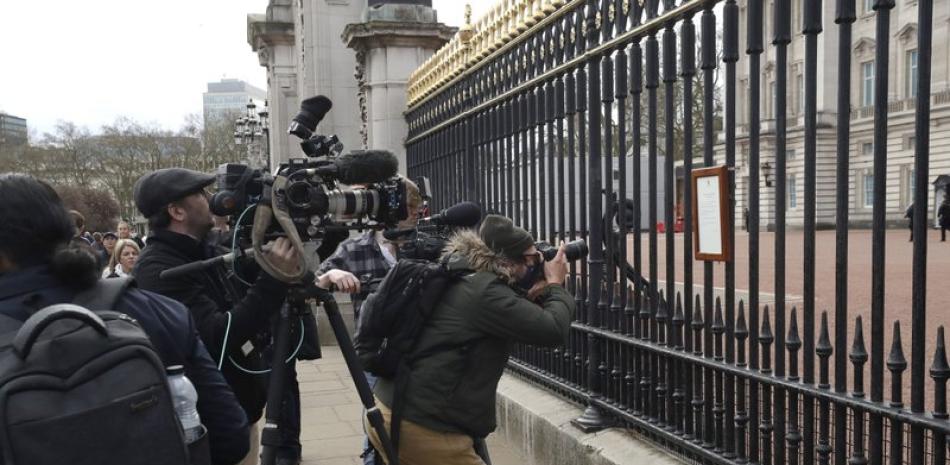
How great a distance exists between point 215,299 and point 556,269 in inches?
56.4

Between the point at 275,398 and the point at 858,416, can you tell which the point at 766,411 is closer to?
the point at 858,416

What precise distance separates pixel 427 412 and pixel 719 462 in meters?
1.38

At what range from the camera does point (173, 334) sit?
6.46 feet

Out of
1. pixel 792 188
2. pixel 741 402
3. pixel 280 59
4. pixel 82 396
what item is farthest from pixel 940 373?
pixel 792 188

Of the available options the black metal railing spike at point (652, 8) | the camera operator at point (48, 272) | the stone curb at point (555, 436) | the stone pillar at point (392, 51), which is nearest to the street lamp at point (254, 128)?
the stone pillar at point (392, 51)

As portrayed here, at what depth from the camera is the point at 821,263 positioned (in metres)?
15.4

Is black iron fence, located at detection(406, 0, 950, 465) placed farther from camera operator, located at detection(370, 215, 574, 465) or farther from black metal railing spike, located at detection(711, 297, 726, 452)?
camera operator, located at detection(370, 215, 574, 465)

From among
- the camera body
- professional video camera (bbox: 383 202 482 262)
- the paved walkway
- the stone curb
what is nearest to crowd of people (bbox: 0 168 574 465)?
the camera body

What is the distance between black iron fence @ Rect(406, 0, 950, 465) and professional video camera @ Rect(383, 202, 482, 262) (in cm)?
95

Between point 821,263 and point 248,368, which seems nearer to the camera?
point 248,368

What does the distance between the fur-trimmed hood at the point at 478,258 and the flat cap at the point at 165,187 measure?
3.46ft

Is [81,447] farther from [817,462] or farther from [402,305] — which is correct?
[817,462]

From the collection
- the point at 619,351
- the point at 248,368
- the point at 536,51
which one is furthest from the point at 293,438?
the point at 536,51

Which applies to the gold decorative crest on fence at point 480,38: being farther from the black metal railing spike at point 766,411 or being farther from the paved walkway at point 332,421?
the paved walkway at point 332,421
